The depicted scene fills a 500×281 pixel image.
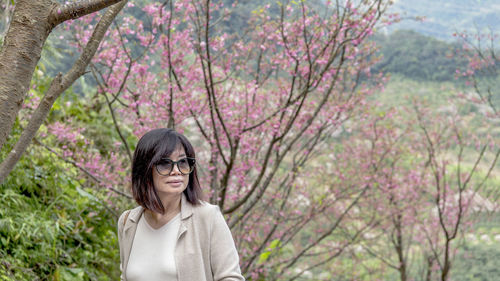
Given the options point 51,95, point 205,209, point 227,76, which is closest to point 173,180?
point 205,209

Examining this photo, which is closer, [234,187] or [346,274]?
[234,187]

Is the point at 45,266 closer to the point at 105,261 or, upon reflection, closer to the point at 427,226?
the point at 105,261

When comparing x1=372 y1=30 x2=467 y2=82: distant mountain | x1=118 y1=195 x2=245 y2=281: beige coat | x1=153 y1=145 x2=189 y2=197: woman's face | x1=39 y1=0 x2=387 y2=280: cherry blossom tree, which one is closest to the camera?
x1=118 y1=195 x2=245 y2=281: beige coat

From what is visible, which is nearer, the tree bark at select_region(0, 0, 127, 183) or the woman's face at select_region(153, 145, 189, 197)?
the woman's face at select_region(153, 145, 189, 197)

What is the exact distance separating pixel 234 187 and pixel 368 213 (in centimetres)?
463

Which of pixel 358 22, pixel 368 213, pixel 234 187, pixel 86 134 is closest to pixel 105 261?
pixel 234 187

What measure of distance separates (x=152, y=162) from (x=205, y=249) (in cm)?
36

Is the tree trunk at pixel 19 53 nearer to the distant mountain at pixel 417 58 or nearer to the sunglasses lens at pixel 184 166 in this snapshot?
the sunglasses lens at pixel 184 166

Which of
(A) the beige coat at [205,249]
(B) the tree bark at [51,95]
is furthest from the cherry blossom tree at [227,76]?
(A) the beige coat at [205,249]

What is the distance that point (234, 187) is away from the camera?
6.29 m

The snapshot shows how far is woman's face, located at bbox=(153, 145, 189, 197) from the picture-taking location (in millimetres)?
1722

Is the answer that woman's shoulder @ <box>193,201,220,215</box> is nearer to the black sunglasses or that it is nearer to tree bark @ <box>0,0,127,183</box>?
the black sunglasses

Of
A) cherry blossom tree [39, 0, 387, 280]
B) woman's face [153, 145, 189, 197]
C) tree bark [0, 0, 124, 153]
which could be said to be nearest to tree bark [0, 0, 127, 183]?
tree bark [0, 0, 124, 153]

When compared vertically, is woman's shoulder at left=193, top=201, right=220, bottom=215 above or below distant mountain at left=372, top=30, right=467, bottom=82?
below
